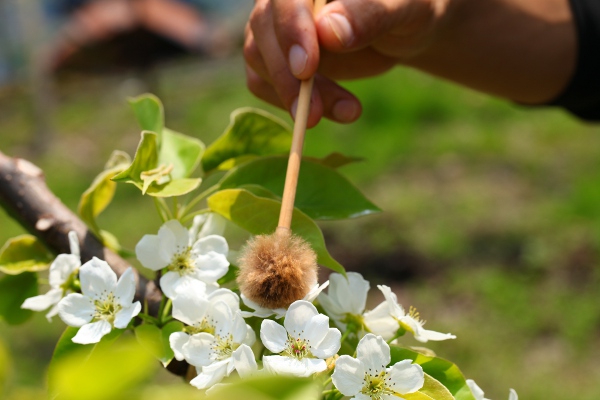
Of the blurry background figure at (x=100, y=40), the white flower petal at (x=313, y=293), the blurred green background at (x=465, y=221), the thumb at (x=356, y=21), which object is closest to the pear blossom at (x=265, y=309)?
the white flower petal at (x=313, y=293)

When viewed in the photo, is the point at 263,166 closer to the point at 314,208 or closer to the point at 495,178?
the point at 314,208

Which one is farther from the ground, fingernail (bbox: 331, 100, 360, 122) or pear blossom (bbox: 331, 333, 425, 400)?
fingernail (bbox: 331, 100, 360, 122)

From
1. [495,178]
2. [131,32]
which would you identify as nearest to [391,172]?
[495,178]

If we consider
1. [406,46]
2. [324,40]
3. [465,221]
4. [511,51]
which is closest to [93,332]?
[324,40]

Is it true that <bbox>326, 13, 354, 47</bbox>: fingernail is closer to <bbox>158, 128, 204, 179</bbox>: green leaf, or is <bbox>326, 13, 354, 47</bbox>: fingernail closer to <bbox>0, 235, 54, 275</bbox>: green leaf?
<bbox>158, 128, 204, 179</bbox>: green leaf

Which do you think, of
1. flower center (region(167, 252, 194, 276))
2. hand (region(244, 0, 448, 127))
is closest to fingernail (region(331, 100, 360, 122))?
hand (region(244, 0, 448, 127))

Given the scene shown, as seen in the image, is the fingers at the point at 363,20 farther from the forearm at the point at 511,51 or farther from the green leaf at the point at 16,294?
the green leaf at the point at 16,294
